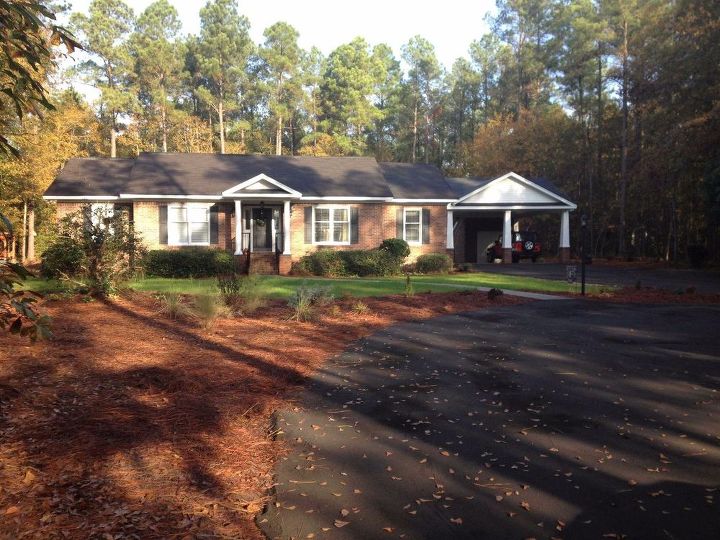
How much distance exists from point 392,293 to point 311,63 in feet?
164

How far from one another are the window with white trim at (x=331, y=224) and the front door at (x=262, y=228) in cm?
199

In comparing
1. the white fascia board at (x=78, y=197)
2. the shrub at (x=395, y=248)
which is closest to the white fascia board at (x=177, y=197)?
the white fascia board at (x=78, y=197)

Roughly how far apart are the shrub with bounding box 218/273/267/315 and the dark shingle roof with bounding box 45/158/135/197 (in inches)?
557

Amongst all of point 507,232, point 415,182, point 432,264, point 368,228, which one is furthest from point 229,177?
point 507,232

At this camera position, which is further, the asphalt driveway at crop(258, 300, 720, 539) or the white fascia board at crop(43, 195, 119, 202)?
the white fascia board at crop(43, 195, 119, 202)

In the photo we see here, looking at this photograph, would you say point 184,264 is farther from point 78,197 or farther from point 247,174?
point 247,174

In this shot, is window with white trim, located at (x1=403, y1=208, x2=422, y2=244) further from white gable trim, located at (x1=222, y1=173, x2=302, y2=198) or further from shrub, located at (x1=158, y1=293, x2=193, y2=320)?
shrub, located at (x1=158, y1=293, x2=193, y2=320)

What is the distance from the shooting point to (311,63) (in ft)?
200

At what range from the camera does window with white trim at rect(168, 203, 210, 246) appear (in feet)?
80.0

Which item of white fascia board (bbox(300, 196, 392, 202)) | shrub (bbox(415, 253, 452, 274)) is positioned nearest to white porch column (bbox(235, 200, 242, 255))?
white fascia board (bbox(300, 196, 392, 202))

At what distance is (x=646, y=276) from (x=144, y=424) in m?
22.2

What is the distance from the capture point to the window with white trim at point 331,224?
84.0 feet

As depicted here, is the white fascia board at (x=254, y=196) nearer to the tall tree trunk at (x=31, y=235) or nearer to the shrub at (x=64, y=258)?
the shrub at (x=64, y=258)

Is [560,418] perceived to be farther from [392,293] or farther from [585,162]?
[585,162]
